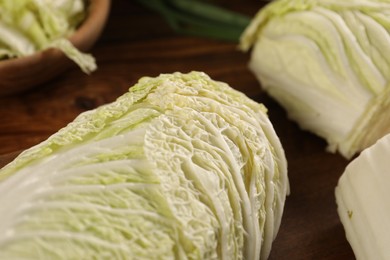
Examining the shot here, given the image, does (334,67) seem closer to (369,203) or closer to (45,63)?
(369,203)

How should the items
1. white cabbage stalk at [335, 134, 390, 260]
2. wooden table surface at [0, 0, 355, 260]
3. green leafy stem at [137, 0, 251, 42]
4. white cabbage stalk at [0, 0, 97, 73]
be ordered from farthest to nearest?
green leafy stem at [137, 0, 251, 42]
white cabbage stalk at [0, 0, 97, 73]
wooden table surface at [0, 0, 355, 260]
white cabbage stalk at [335, 134, 390, 260]

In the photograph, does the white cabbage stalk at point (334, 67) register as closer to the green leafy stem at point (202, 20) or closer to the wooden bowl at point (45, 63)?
the green leafy stem at point (202, 20)

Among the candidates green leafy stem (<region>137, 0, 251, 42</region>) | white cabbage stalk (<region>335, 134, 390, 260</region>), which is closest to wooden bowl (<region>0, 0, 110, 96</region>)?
green leafy stem (<region>137, 0, 251, 42</region>)

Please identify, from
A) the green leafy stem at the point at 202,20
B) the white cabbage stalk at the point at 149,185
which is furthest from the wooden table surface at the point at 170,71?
the white cabbage stalk at the point at 149,185

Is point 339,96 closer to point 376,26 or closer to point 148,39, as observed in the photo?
point 376,26

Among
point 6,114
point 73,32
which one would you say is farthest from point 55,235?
point 73,32

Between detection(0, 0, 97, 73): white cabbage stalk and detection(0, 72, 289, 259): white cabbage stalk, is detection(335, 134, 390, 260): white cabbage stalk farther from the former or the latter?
detection(0, 0, 97, 73): white cabbage stalk
